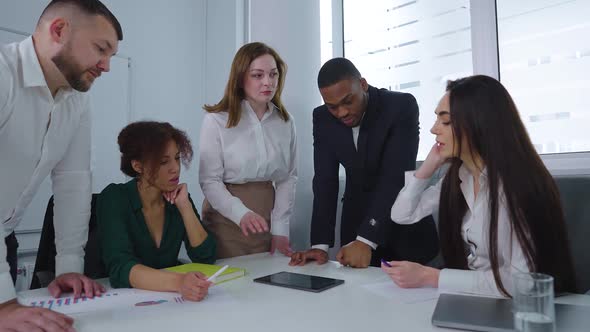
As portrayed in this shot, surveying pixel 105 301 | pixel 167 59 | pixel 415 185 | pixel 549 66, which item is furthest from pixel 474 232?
pixel 167 59

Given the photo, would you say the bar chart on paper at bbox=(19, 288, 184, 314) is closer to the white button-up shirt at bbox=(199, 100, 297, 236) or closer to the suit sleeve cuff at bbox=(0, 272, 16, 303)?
the suit sleeve cuff at bbox=(0, 272, 16, 303)

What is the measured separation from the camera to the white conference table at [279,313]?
0.79m

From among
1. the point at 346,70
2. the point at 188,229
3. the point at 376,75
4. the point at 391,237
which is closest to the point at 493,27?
the point at 376,75

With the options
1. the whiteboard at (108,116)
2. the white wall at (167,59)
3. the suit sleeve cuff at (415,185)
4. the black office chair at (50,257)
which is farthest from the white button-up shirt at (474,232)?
the white wall at (167,59)

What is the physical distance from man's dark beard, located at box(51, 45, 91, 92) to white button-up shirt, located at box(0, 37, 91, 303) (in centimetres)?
5

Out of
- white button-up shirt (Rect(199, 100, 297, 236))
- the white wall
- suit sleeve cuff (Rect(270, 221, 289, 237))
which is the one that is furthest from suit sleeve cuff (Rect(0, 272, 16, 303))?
the white wall

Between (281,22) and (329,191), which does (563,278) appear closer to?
(329,191)

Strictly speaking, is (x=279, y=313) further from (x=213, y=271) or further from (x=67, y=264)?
(x=67, y=264)

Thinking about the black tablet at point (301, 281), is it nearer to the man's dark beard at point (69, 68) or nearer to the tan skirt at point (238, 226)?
the tan skirt at point (238, 226)

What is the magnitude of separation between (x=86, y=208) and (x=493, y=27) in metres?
2.33

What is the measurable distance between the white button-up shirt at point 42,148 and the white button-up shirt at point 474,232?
1031 millimetres

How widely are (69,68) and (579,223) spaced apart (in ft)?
5.97

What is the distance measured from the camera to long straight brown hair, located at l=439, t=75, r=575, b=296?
100 centimetres

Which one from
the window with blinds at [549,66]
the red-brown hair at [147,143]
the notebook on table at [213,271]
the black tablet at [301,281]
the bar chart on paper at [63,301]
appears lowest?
the bar chart on paper at [63,301]
